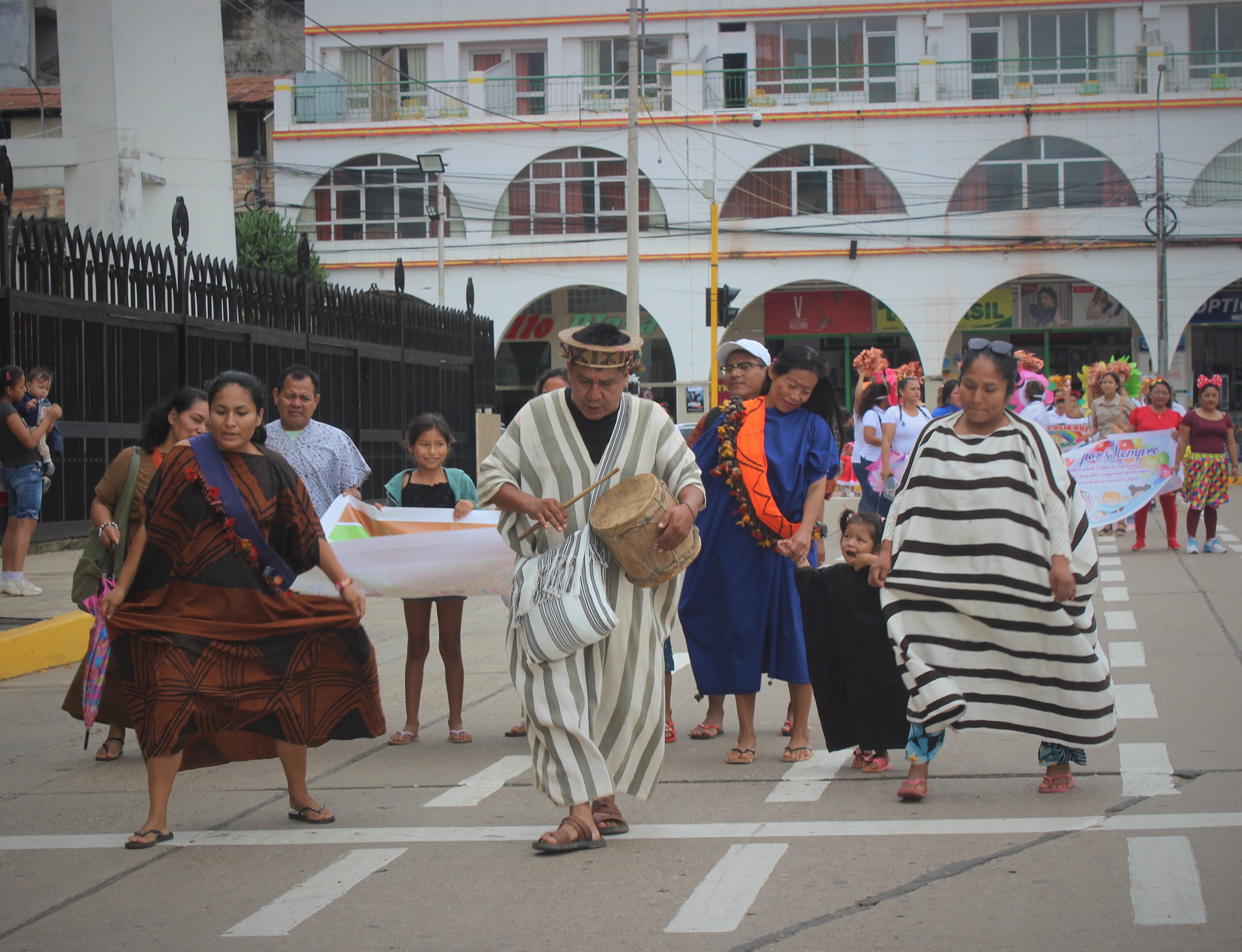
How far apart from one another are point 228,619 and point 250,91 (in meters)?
37.8

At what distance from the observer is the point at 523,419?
5293mm

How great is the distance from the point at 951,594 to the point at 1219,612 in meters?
5.61

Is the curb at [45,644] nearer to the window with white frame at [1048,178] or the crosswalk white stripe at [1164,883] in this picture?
the crosswalk white stripe at [1164,883]

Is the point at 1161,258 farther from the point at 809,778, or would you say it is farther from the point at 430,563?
the point at 809,778

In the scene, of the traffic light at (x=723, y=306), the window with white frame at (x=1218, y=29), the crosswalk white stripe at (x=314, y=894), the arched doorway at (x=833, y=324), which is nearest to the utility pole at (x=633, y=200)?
the traffic light at (x=723, y=306)

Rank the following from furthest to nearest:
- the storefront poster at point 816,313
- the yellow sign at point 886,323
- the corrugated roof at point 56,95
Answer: the yellow sign at point 886,323
the storefront poster at point 816,313
the corrugated roof at point 56,95

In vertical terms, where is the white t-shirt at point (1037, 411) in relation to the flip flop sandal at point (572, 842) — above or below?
above

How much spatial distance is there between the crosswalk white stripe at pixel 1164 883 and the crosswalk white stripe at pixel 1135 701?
2.06 m

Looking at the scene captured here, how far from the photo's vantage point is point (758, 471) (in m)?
6.30

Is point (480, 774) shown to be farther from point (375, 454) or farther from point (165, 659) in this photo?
point (375, 454)

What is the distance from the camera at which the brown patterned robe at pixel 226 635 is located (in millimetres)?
4984


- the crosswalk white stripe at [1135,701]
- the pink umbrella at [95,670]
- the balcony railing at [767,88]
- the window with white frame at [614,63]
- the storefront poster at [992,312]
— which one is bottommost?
the crosswalk white stripe at [1135,701]

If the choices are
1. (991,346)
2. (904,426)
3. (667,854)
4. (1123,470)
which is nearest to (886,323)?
(1123,470)

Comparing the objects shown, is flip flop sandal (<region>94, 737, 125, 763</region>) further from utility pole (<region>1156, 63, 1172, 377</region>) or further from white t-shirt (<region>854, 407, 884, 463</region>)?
utility pole (<region>1156, 63, 1172, 377</region>)
